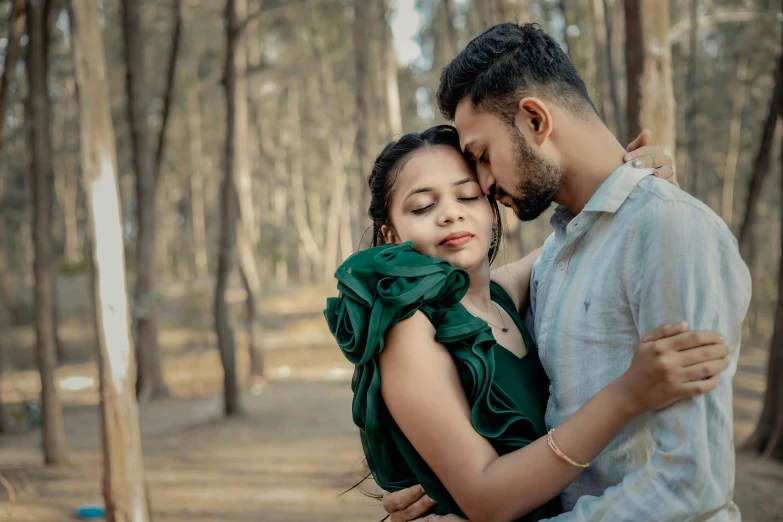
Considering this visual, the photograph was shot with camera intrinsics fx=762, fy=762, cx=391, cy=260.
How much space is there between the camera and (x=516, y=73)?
194 centimetres

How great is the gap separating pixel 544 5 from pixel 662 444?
811 inches

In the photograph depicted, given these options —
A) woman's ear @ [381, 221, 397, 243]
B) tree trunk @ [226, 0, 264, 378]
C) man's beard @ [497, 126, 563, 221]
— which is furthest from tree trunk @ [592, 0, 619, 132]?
man's beard @ [497, 126, 563, 221]

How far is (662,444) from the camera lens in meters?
1.58

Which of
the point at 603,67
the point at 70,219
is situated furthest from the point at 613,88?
the point at 70,219

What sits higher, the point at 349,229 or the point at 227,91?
the point at 227,91

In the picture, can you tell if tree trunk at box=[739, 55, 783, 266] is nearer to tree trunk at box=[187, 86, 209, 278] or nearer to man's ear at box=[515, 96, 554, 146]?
man's ear at box=[515, 96, 554, 146]

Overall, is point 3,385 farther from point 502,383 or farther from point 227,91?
point 502,383

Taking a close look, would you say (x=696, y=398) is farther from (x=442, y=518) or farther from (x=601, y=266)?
(x=442, y=518)

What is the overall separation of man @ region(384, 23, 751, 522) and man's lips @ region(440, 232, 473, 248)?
0.14 m

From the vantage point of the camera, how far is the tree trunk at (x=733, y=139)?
24.4 m

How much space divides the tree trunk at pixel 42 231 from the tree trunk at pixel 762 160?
808 cm

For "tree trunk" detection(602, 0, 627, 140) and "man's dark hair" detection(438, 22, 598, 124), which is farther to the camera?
"tree trunk" detection(602, 0, 627, 140)

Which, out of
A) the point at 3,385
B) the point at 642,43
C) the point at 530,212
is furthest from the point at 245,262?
the point at 530,212

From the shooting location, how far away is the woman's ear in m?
2.36
